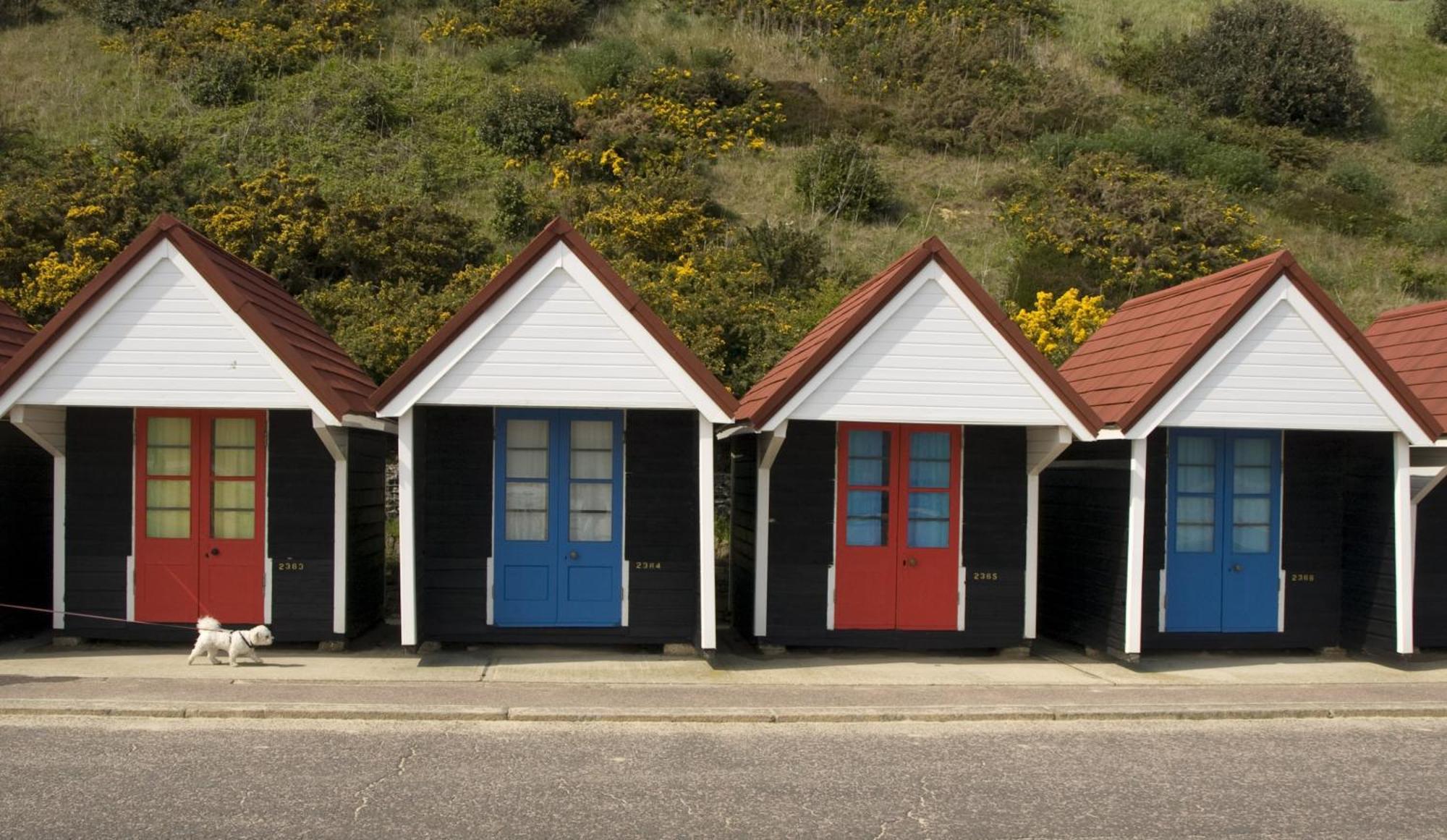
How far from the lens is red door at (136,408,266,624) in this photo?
1238 cm

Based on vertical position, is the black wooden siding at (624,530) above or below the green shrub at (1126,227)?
below

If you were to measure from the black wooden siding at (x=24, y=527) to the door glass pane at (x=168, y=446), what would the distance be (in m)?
1.55

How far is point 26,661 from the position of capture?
37.8 feet

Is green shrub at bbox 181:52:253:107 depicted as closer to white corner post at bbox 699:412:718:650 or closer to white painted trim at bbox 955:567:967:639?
white corner post at bbox 699:412:718:650

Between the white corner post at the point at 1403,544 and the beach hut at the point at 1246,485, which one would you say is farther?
the white corner post at the point at 1403,544

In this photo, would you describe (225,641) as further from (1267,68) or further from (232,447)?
(1267,68)

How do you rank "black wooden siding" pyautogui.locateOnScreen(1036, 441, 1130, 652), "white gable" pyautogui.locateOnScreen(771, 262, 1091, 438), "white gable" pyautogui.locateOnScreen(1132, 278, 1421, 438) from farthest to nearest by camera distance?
"black wooden siding" pyautogui.locateOnScreen(1036, 441, 1130, 652), "white gable" pyautogui.locateOnScreen(1132, 278, 1421, 438), "white gable" pyautogui.locateOnScreen(771, 262, 1091, 438)

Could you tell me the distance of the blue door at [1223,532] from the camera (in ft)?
43.4

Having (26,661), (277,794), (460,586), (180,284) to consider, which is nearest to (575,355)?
(460,586)

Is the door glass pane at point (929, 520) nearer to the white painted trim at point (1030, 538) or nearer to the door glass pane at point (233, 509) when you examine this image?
the white painted trim at point (1030, 538)

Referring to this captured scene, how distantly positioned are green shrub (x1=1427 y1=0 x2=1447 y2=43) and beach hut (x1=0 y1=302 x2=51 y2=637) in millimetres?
50400

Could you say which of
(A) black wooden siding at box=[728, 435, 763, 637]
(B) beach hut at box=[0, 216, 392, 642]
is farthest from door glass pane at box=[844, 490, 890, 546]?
(B) beach hut at box=[0, 216, 392, 642]

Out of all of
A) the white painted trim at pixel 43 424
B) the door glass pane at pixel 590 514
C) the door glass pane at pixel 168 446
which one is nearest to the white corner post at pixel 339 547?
the door glass pane at pixel 168 446

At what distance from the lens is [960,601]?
12.9m
